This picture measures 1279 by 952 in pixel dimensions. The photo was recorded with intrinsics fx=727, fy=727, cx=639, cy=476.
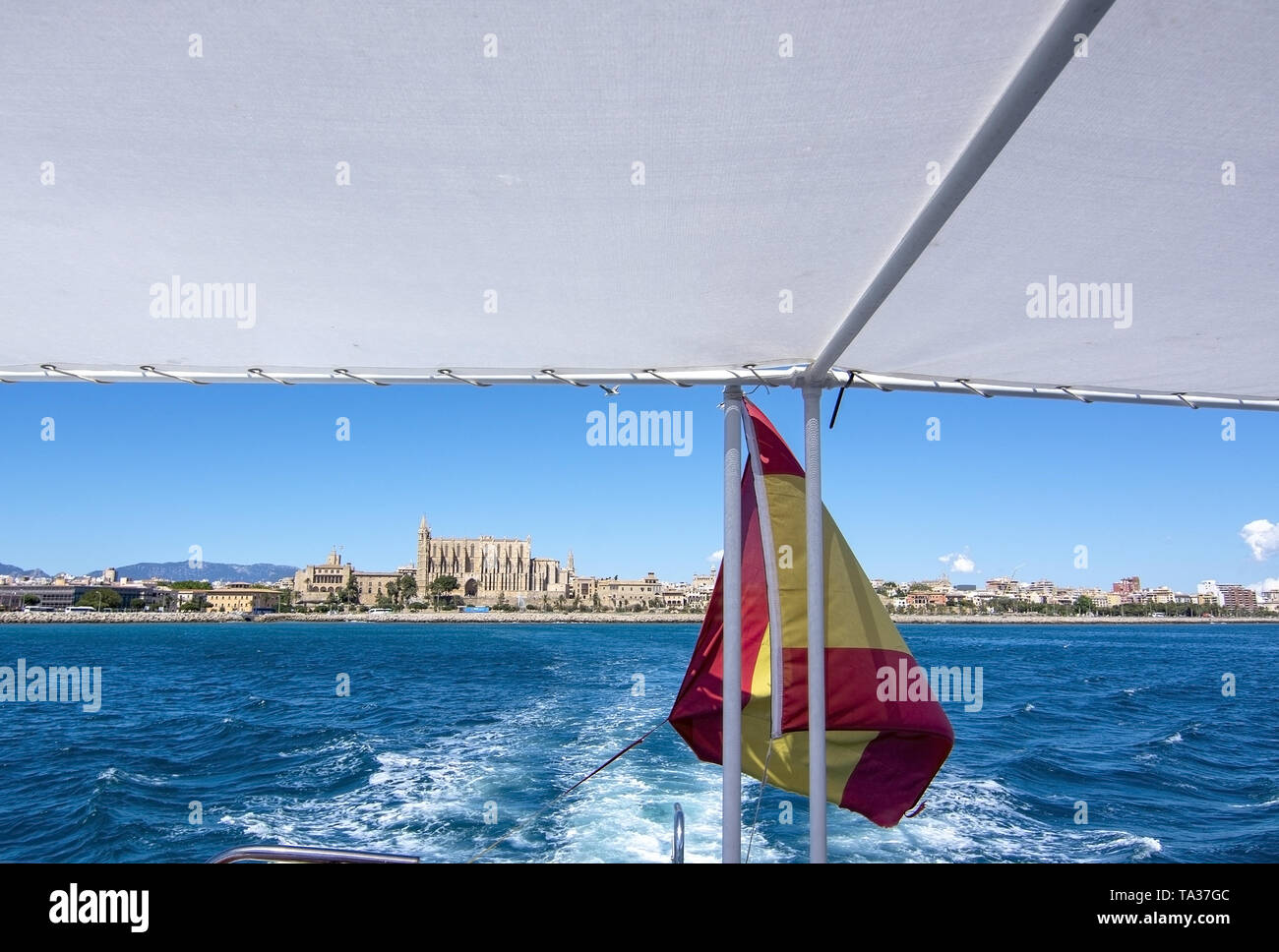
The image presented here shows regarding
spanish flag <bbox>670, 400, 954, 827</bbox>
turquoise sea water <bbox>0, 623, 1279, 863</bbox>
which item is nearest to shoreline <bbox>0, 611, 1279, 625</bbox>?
turquoise sea water <bbox>0, 623, 1279, 863</bbox>

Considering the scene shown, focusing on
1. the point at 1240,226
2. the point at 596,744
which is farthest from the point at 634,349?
the point at 596,744

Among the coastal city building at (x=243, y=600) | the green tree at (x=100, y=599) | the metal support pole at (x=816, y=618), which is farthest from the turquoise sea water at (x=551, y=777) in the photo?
the green tree at (x=100, y=599)

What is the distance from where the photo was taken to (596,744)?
1138cm

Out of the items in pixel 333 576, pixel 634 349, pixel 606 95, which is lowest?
pixel 333 576

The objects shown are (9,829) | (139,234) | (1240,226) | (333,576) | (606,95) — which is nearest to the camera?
(606,95)

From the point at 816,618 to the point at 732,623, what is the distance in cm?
25

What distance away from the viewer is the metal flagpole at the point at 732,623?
2.06 metres

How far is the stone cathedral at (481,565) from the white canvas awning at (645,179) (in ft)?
296

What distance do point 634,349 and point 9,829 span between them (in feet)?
Answer: 34.5

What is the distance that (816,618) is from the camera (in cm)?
221

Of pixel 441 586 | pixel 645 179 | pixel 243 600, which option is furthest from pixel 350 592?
pixel 645 179

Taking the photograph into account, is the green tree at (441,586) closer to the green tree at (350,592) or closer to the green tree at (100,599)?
the green tree at (350,592)

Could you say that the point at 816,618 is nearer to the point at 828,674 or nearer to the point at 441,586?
the point at 828,674
